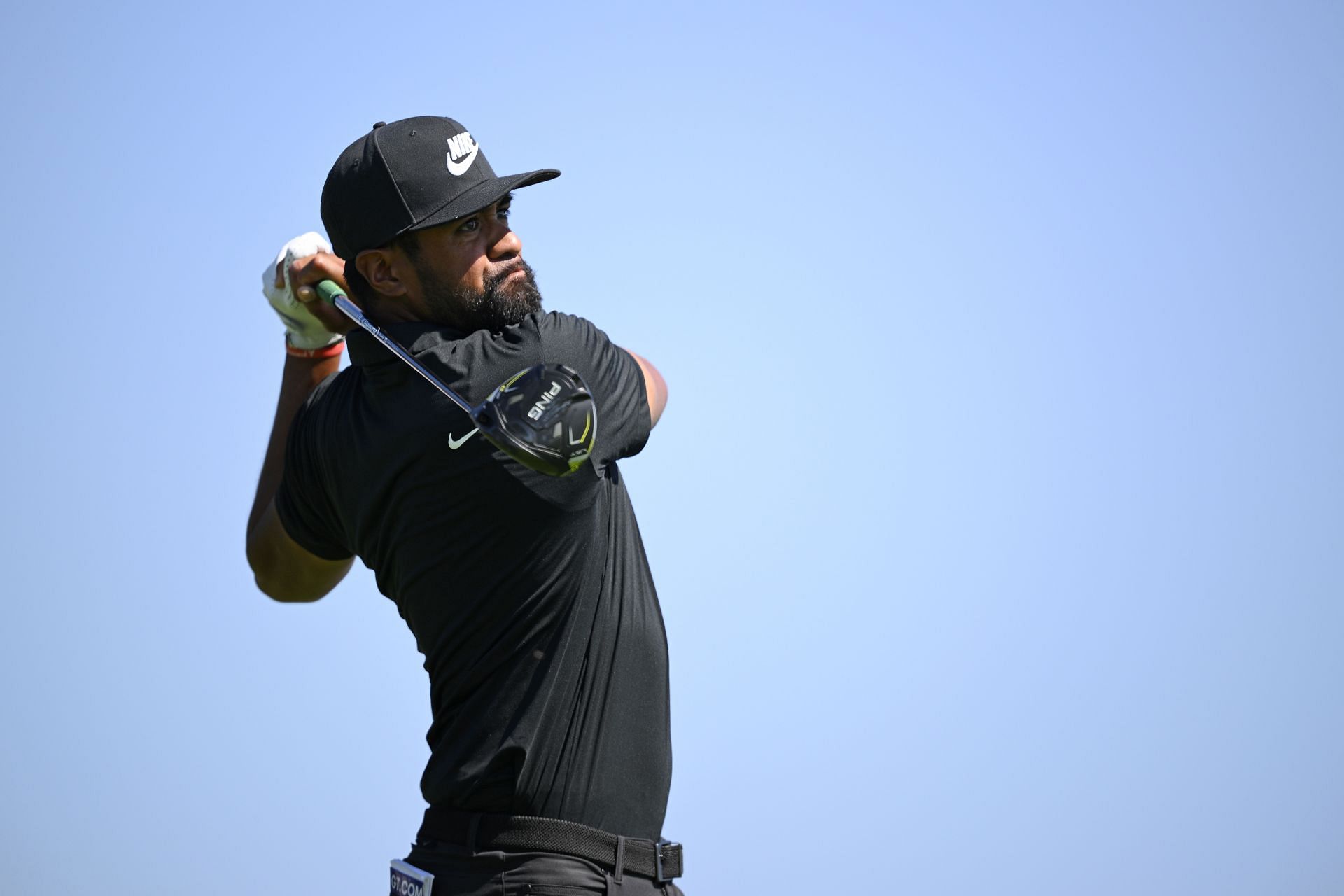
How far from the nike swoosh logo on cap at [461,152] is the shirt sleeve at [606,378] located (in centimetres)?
45

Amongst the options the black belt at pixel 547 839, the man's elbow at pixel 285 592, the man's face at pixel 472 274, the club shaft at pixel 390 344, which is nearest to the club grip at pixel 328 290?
the club shaft at pixel 390 344

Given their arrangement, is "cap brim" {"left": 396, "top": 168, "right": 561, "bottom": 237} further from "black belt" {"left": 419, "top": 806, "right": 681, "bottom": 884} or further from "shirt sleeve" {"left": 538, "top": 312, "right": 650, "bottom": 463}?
"black belt" {"left": 419, "top": 806, "right": 681, "bottom": 884}

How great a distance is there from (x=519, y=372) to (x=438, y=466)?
0.29 meters

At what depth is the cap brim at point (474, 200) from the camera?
3621 mm

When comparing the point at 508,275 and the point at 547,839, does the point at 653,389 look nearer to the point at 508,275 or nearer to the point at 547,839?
the point at 508,275

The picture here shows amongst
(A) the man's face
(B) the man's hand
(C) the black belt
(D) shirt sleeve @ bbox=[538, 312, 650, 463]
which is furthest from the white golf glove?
(C) the black belt

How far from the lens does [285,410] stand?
13.4 feet

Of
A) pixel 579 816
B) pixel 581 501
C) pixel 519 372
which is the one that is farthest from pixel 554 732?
pixel 519 372

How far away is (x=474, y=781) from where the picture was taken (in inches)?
132

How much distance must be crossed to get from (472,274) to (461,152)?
0.31 metres

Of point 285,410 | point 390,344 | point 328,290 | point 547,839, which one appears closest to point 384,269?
point 328,290

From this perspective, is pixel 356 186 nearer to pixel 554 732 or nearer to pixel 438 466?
pixel 438 466

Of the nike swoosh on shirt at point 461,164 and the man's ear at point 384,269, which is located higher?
the nike swoosh on shirt at point 461,164

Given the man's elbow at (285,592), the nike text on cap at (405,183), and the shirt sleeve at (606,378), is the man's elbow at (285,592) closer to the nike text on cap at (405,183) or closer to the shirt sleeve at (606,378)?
the nike text on cap at (405,183)
